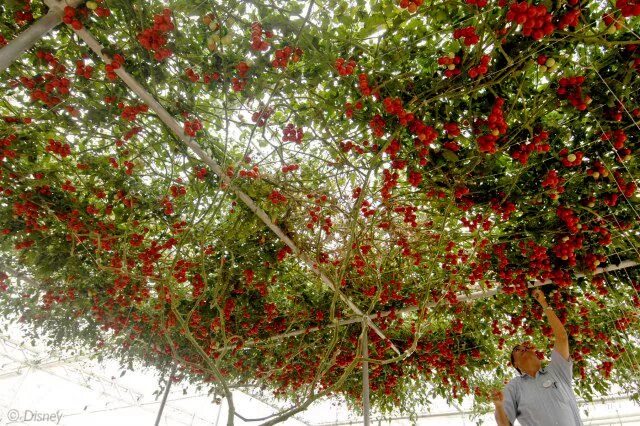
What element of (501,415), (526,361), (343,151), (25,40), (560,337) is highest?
(343,151)

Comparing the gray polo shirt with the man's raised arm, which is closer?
the gray polo shirt

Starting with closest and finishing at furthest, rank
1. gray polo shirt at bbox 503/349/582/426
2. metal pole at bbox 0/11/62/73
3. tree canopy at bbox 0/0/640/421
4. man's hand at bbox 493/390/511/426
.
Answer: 1. metal pole at bbox 0/11/62/73
2. tree canopy at bbox 0/0/640/421
3. gray polo shirt at bbox 503/349/582/426
4. man's hand at bbox 493/390/511/426

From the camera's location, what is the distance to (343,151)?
2.06 meters

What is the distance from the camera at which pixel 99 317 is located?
4.13 m

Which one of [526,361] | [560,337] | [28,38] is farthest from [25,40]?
[560,337]

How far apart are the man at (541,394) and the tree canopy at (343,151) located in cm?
60

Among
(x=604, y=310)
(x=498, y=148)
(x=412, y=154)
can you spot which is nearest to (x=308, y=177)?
(x=412, y=154)

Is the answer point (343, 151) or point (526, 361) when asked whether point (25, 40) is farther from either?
point (526, 361)

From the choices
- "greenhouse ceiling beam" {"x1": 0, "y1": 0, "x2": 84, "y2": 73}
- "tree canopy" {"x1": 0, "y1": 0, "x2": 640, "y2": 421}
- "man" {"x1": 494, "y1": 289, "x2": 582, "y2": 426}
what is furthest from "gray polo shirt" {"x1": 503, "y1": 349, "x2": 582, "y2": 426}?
"greenhouse ceiling beam" {"x1": 0, "y1": 0, "x2": 84, "y2": 73}

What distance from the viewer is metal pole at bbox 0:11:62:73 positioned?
1.31m

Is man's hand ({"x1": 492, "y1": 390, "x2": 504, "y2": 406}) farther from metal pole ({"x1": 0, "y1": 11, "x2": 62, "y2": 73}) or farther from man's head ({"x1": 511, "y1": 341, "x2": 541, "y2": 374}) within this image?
metal pole ({"x1": 0, "y1": 11, "x2": 62, "y2": 73})

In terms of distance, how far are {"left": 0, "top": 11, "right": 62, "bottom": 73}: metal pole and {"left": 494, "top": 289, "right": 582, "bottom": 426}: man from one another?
113 inches

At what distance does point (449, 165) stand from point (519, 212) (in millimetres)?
849

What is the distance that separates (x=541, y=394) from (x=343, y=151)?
174cm
